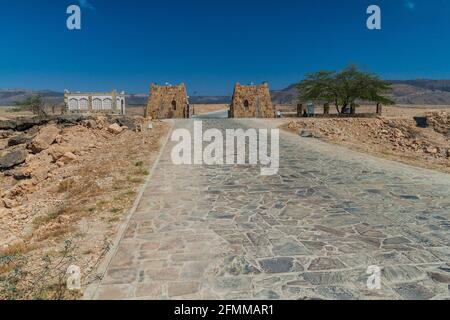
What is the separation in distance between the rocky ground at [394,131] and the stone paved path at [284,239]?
12.7 m

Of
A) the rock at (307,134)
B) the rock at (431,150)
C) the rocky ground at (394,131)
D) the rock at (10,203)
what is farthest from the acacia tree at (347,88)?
the rock at (10,203)

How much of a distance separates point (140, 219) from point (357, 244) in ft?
11.7

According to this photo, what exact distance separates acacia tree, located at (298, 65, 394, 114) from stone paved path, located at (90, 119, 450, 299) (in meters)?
28.8

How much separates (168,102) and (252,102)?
389 inches

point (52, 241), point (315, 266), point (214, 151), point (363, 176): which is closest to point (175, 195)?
point (52, 241)

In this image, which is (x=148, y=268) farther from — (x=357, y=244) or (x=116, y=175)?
(x=116, y=175)

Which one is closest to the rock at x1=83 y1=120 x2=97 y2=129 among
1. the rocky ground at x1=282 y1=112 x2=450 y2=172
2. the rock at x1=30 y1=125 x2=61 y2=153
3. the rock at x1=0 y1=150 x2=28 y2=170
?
the rock at x1=30 y1=125 x2=61 y2=153

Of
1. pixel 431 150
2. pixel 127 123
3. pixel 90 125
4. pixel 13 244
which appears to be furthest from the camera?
pixel 127 123

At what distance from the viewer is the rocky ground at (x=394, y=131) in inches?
904

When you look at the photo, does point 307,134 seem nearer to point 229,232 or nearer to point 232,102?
point 229,232

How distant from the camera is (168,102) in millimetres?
41375

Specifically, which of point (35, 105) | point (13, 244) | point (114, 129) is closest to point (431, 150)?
point (114, 129)

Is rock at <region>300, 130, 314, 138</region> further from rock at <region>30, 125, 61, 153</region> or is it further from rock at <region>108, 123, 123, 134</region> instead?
rock at <region>30, 125, 61, 153</region>

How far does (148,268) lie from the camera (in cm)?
435
